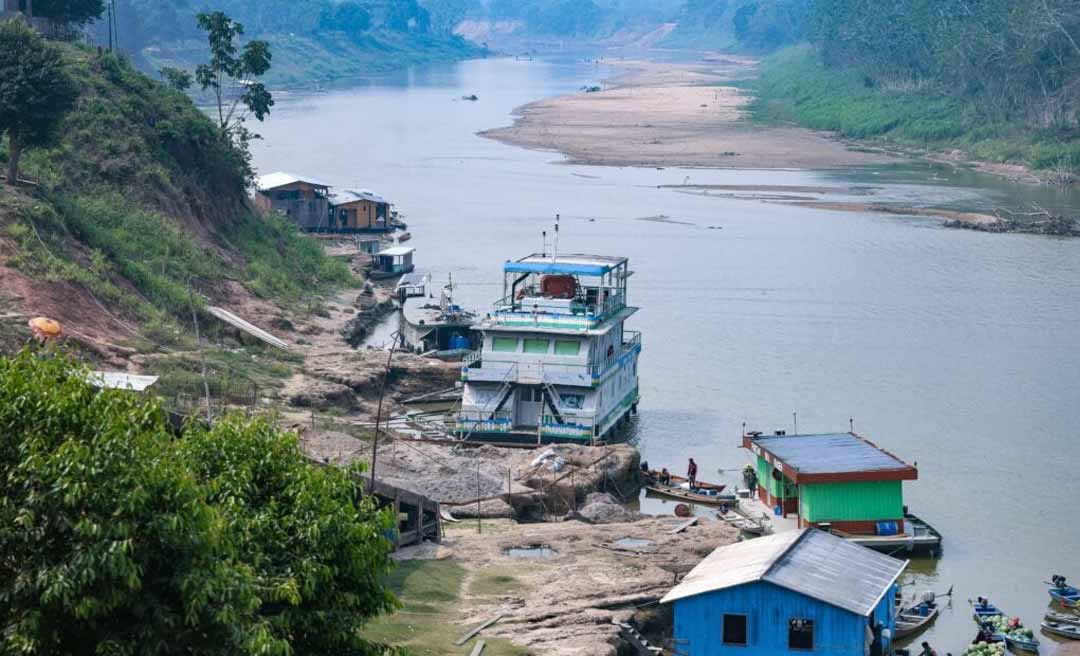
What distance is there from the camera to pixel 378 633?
2158 centimetres

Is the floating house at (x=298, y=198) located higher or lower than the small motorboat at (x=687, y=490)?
Answer: higher

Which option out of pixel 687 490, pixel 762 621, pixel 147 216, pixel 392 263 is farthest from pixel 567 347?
pixel 392 263

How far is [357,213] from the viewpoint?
245 feet

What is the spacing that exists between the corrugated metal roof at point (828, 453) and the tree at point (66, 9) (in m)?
41.2

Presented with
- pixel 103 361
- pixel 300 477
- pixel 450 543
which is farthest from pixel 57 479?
pixel 103 361

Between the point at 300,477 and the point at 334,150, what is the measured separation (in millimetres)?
97381

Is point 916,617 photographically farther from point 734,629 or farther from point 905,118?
point 905,118

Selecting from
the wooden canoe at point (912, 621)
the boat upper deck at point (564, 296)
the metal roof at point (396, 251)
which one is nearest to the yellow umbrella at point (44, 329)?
the boat upper deck at point (564, 296)

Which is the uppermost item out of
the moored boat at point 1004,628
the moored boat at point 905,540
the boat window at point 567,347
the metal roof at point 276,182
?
the metal roof at point 276,182

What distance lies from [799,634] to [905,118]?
107m

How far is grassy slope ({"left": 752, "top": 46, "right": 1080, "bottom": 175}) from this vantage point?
107 meters

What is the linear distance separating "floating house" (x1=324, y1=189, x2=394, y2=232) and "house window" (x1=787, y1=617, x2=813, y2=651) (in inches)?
2050

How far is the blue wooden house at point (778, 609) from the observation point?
23.7 metres

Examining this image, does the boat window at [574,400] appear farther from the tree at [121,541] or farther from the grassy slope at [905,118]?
the grassy slope at [905,118]
